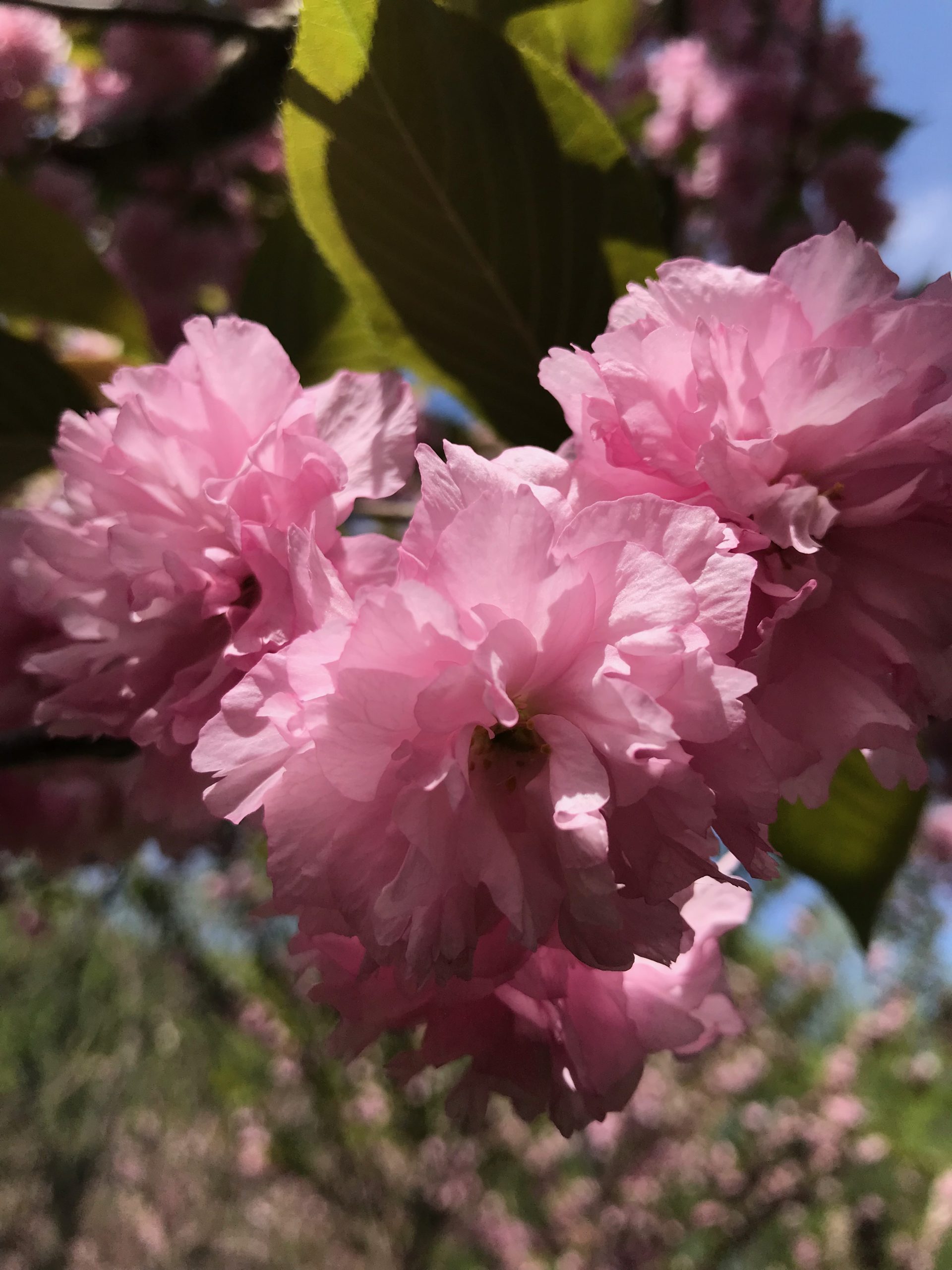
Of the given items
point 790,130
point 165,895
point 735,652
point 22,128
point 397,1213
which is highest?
point 790,130

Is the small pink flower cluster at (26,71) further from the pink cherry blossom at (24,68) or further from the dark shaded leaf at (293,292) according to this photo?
the dark shaded leaf at (293,292)

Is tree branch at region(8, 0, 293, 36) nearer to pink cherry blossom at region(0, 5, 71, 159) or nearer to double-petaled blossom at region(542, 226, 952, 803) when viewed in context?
pink cherry blossom at region(0, 5, 71, 159)

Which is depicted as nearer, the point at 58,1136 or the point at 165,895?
the point at 165,895

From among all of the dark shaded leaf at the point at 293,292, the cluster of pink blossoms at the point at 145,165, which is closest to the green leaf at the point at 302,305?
the dark shaded leaf at the point at 293,292

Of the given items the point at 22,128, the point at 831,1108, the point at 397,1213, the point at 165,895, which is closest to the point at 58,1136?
the point at 165,895

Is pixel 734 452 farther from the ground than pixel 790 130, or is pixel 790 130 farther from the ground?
pixel 790 130

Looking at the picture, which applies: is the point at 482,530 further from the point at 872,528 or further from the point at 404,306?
the point at 404,306
